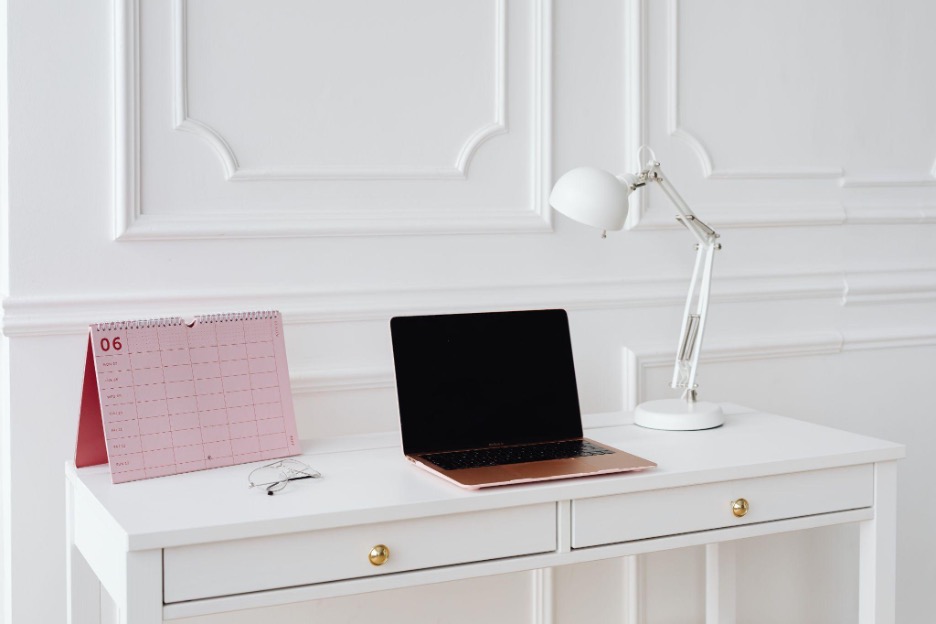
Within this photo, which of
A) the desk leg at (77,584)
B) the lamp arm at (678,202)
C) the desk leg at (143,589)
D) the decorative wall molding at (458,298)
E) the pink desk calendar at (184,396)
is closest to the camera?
the desk leg at (143,589)

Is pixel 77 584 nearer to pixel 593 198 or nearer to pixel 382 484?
pixel 382 484

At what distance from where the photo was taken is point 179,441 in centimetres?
152

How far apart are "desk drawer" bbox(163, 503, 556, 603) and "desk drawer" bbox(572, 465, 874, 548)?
0.08m

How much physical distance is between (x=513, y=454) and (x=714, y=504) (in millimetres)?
324

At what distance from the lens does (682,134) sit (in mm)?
2154

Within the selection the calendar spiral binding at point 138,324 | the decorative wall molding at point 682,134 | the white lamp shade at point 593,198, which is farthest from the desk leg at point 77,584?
the decorative wall molding at point 682,134

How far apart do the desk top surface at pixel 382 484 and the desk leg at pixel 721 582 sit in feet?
1.31

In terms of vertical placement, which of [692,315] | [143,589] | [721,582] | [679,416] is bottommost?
[721,582]

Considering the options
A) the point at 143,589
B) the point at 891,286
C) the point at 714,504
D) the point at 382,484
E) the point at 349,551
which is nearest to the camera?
the point at 143,589

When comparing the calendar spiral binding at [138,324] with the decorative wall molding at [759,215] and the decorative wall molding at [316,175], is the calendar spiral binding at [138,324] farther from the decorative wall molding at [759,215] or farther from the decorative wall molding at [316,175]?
the decorative wall molding at [759,215]

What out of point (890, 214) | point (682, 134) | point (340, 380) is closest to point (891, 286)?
point (890, 214)

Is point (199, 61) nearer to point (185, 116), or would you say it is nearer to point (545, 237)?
point (185, 116)

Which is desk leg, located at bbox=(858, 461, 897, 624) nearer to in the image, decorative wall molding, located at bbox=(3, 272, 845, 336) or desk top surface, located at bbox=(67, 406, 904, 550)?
desk top surface, located at bbox=(67, 406, 904, 550)

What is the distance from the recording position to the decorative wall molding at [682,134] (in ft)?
7.00
